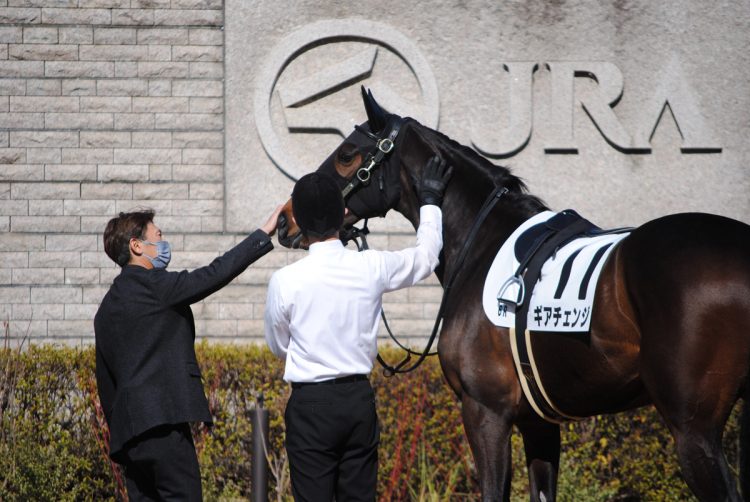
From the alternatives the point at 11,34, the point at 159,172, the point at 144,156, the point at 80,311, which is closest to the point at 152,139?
the point at 144,156

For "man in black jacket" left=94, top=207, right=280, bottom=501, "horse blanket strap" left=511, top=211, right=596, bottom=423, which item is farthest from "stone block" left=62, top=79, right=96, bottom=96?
"horse blanket strap" left=511, top=211, right=596, bottom=423

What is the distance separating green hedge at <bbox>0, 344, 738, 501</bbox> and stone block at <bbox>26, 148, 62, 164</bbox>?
328 centimetres

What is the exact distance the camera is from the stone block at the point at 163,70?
8.85 meters

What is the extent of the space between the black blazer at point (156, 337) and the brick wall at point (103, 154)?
5023 millimetres

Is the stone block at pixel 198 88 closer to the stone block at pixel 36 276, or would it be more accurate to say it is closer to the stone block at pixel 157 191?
the stone block at pixel 157 191

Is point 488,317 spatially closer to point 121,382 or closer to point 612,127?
point 121,382

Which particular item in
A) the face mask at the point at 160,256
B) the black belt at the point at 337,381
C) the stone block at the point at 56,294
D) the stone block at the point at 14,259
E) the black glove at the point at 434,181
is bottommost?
the stone block at the point at 56,294

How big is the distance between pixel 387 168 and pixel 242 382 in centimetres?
235

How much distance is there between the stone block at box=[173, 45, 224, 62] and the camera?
888cm

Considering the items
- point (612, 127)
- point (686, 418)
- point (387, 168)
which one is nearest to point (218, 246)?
point (612, 127)

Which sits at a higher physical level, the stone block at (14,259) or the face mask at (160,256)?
the face mask at (160,256)

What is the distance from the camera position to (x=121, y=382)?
3.66 metres

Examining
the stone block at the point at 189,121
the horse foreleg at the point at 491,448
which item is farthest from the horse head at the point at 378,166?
the stone block at the point at 189,121

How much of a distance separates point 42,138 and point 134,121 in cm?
90
